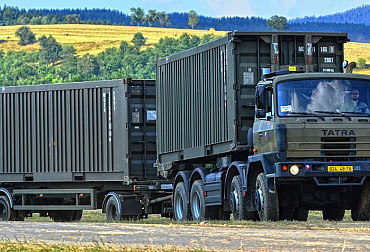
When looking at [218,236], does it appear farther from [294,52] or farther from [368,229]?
[294,52]

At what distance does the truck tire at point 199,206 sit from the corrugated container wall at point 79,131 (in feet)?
13.3

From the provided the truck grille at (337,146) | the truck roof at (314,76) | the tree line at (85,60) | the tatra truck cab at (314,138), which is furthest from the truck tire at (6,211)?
the tree line at (85,60)

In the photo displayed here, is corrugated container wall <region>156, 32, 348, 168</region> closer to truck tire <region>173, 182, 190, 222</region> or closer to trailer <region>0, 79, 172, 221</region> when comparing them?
truck tire <region>173, 182, 190, 222</region>

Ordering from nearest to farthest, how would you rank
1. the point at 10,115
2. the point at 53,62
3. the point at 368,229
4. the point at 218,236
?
the point at 218,236, the point at 368,229, the point at 10,115, the point at 53,62

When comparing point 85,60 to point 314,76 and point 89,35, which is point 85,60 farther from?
point 314,76

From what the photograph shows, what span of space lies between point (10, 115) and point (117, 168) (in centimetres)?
418

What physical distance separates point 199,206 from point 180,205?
137 cm

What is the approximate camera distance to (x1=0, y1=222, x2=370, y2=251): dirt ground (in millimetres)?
12367

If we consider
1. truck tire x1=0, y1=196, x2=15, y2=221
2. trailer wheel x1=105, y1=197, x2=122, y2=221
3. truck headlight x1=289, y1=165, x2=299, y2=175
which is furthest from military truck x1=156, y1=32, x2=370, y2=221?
truck tire x1=0, y1=196, x2=15, y2=221

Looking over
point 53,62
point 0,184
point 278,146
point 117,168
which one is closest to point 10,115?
point 0,184

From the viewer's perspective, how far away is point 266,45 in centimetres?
2127

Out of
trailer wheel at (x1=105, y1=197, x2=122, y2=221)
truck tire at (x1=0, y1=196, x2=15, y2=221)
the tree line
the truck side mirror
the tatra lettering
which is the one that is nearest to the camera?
the tatra lettering

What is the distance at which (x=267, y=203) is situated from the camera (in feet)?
62.5

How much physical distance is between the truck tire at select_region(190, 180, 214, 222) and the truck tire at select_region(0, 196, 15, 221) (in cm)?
758
